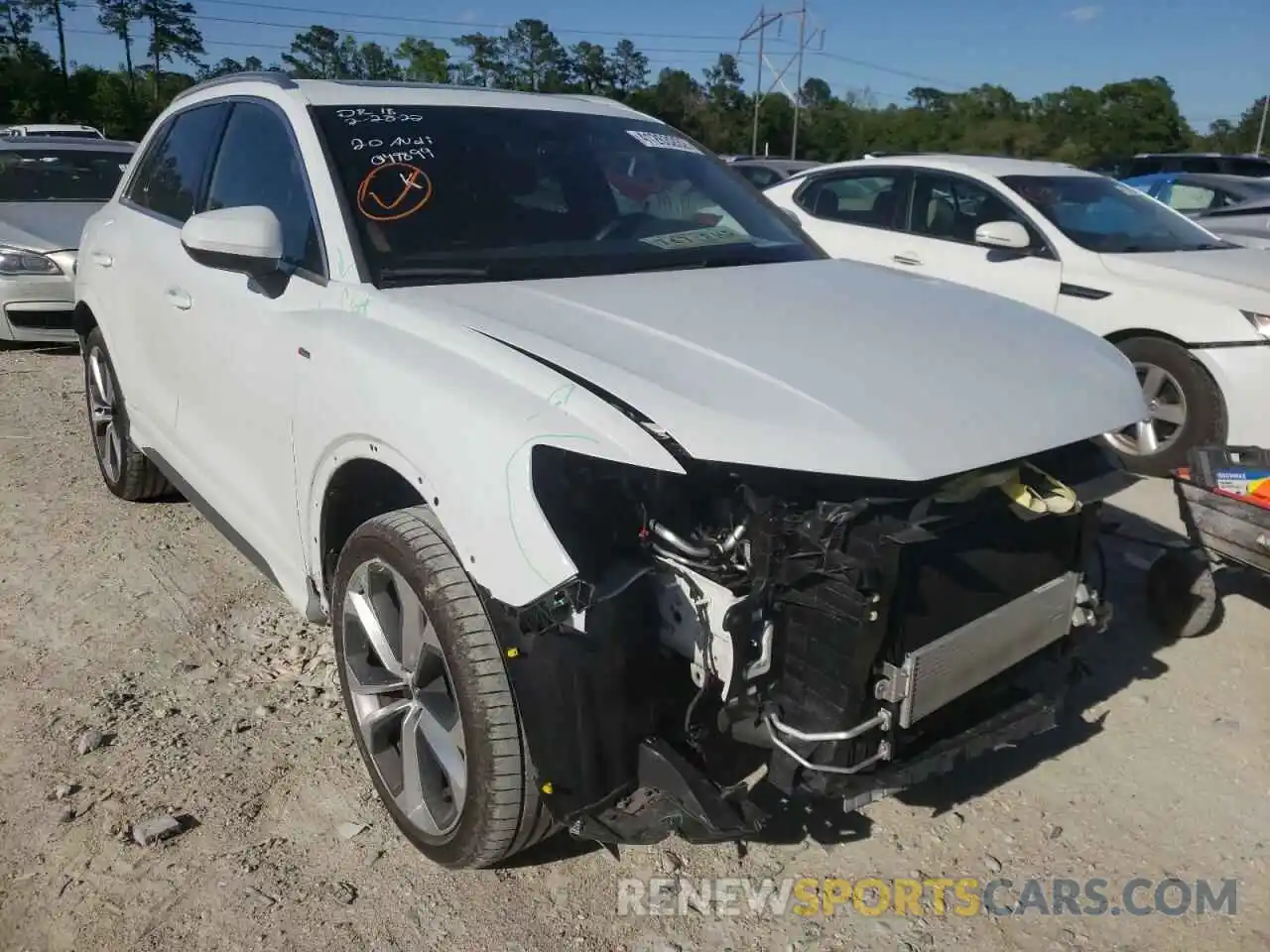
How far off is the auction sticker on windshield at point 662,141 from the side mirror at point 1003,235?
2749 millimetres

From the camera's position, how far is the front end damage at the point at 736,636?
2055mm

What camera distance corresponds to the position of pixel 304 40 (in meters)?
61.9

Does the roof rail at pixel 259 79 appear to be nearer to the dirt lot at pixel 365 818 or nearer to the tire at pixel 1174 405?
the dirt lot at pixel 365 818

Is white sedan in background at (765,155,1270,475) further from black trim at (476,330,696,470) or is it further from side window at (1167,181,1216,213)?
side window at (1167,181,1216,213)

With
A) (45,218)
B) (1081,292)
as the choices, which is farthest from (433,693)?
(45,218)

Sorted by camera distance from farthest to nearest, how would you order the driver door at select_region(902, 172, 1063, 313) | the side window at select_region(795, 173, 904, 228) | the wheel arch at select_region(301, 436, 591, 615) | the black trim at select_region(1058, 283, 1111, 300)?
the side window at select_region(795, 173, 904, 228), the driver door at select_region(902, 172, 1063, 313), the black trim at select_region(1058, 283, 1111, 300), the wheel arch at select_region(301, 436, 591, 615)

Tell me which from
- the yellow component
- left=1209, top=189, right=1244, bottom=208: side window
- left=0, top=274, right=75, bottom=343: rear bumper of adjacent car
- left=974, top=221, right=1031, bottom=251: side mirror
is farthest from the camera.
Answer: left=1209, top=189, right=1244, bottom=208: side window

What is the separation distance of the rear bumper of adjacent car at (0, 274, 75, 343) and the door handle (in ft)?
16.0

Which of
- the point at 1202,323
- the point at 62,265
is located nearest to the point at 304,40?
the point at 62,265

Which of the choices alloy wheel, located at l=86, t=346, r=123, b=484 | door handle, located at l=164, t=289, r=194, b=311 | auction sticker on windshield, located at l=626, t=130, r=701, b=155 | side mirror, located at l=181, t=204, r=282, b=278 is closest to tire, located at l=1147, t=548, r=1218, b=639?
auction sticker on windshield, located at l=626, t=130, r=701, b=155

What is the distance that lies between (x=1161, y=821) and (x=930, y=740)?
3.07 feet

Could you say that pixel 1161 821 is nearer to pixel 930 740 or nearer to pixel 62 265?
pixel 930 740

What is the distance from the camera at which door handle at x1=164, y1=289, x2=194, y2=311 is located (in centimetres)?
344

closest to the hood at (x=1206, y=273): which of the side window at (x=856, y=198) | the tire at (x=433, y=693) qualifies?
the side window at (x=856, y=198)
